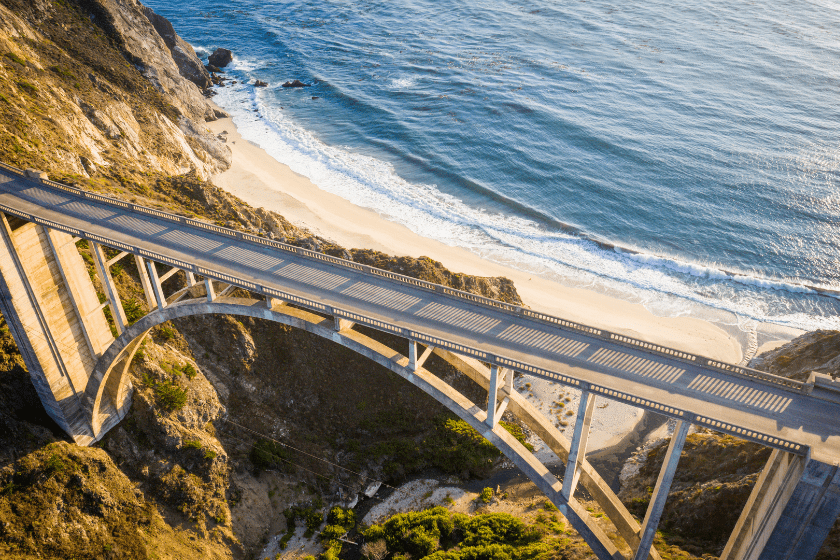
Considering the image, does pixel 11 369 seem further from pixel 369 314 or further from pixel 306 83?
pixel 306 83

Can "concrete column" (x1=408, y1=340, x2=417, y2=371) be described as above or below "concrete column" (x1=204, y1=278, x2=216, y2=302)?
below

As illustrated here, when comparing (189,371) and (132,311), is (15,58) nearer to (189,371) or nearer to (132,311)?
(132,311)

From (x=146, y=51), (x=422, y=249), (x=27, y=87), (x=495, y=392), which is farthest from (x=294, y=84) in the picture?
(x=495, y=392)

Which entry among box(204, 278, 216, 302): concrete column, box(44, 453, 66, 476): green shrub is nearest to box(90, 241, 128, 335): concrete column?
box(204, 278, 216, 302): concrete column

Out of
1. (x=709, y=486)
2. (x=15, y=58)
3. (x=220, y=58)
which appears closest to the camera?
(x=709, y=486)

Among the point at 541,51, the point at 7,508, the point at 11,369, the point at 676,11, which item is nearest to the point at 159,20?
the point at 541,51

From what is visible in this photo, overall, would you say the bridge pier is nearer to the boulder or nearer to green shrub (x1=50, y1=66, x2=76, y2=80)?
green shrub (x1=50, y1=66, x2=76, y2=80)

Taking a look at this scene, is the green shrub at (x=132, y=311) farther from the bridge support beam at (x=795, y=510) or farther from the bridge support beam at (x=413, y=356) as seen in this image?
the bridge support beam at (x=795, y=510)
